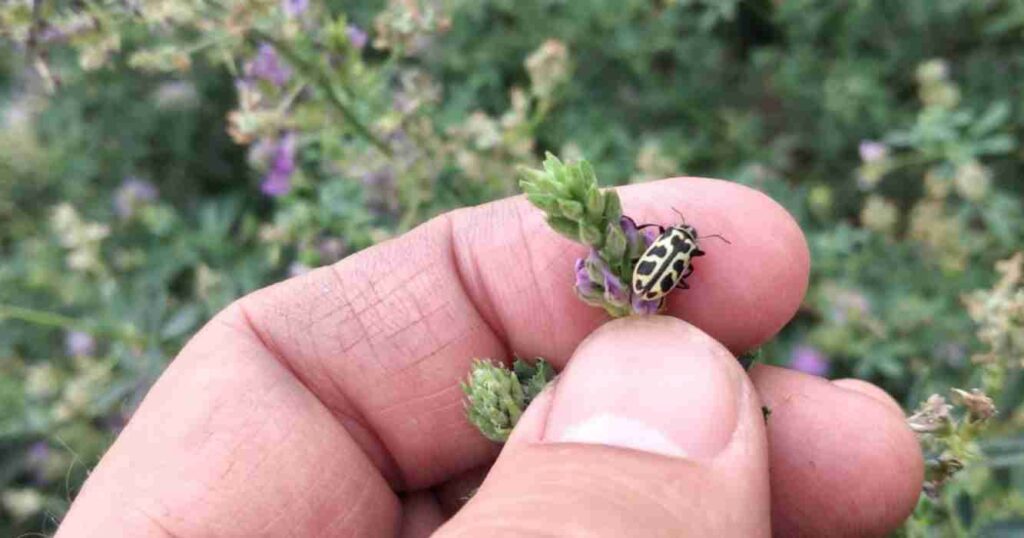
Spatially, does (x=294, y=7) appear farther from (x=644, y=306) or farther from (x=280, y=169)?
(x=644, y=306)

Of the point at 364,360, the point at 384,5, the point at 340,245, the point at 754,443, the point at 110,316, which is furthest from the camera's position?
the point at 384,5

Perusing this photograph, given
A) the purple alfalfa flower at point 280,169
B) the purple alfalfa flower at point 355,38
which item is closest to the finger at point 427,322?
the purple alfalfa flower at point 355,38

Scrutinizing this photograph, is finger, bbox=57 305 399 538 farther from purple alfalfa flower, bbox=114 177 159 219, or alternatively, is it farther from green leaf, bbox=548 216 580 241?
purple alfalfa flower, bbox=114 177 159 219

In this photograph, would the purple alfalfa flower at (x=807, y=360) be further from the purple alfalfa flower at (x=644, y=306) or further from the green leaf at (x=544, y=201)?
the green leaf at (x=544, y=201)

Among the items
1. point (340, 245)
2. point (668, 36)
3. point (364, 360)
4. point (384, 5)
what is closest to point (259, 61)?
point (340, 245)

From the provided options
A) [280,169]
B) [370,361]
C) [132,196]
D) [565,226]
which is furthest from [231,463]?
[132,196]

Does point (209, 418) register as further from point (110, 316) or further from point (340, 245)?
point (110, 316)
